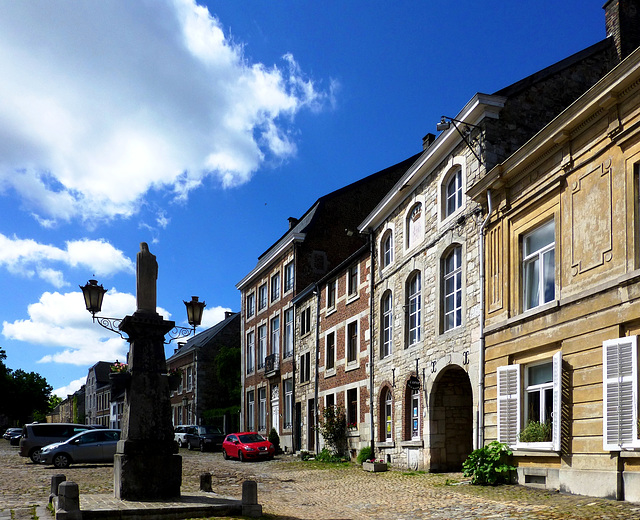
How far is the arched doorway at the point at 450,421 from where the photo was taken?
19328 millimetres

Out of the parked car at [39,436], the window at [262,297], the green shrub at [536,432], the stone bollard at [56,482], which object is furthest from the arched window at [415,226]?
the window at [262,297]

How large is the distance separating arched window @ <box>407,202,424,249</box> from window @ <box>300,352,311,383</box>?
11.3m

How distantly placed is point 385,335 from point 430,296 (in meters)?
4.32

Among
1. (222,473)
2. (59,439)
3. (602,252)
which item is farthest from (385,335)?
(59,439)

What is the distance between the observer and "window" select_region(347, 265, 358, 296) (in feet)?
88.1

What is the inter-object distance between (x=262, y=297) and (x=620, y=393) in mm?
30760

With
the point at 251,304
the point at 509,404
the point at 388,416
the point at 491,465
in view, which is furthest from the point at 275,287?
the point at 509,404

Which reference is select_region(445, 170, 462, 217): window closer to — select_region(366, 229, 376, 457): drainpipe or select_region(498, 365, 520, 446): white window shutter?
select_region(498, 365, 520, 446): white window shutter

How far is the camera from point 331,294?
97.2 ft

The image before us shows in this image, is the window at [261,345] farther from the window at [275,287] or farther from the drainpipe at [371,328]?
the drainpipe at [371,328]

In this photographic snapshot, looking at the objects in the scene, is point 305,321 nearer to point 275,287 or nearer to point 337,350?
point 337,350

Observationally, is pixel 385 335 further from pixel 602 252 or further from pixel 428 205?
pixel 602 252

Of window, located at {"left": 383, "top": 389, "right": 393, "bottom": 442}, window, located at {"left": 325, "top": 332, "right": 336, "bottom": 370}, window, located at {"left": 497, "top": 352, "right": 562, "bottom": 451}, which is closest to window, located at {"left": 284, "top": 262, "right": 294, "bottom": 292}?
window, located at {"left": 325, "top": 332, "right": 336, "bottom": 370}

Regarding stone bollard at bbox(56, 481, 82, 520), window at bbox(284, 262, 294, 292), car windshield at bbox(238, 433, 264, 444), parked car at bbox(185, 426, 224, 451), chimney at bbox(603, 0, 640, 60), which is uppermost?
chimney at bbox(603, 0, 640, 60)
